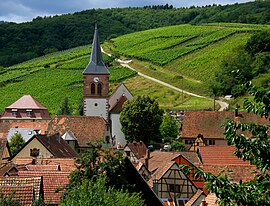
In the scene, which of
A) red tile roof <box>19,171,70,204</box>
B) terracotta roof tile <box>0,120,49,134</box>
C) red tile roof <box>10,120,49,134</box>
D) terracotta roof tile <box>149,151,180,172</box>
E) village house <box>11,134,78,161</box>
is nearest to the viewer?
red tile roof <box>19,171,70,204</box>

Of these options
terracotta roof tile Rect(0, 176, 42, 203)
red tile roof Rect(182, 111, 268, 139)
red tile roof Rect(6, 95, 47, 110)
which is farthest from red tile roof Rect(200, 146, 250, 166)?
red tile roof Rect(6, 95, 47, 110)

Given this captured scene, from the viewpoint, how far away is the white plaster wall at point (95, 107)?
72.1 metres

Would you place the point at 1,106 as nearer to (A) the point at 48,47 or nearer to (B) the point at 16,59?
(B) the point at 16,59

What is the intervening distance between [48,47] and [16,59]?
19.1m

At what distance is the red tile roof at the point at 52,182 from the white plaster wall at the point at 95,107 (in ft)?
155

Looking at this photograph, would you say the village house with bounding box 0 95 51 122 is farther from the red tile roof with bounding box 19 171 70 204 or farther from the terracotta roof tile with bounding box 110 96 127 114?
the red tile roof with bounding box 19 171 70 204

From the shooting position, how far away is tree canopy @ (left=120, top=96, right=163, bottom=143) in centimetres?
6681

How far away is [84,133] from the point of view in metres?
61.2

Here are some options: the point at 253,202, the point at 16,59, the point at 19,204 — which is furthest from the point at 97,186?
the point at 16,59

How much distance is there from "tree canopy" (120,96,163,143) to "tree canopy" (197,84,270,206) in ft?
182

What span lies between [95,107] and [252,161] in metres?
61.2

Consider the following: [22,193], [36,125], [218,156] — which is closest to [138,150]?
[36,125]

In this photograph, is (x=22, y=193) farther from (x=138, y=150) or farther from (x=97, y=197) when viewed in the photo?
(x=138, y=150)

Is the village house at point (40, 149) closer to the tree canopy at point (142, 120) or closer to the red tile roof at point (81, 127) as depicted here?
the red tile roof at point (81, 127)
